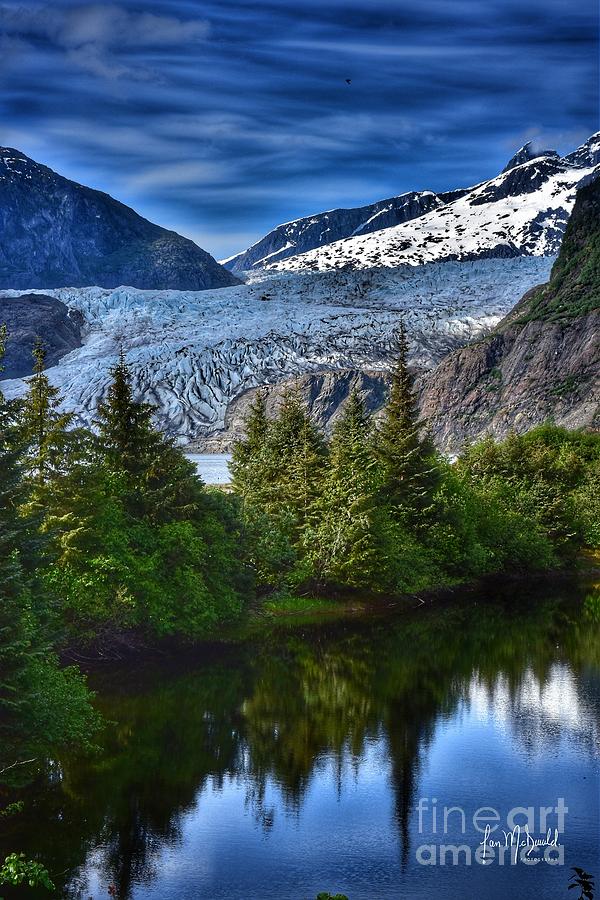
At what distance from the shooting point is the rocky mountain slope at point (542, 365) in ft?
408

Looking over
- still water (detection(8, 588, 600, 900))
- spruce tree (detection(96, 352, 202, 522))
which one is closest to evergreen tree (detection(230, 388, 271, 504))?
spruce tree (detection(96, 352, 202, 522))

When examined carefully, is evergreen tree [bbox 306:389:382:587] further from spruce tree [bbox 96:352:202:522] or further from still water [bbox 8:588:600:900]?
spruce tree [bbox 96:352:202:522]

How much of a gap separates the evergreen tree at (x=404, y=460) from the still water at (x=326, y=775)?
14.7 m

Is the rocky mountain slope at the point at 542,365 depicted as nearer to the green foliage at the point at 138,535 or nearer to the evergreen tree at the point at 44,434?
the green foliage at the point at 138,535

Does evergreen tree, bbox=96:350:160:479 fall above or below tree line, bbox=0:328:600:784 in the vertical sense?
above

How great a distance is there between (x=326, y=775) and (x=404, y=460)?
33.1 metres

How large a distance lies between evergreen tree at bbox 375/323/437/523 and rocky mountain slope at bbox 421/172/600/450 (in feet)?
180

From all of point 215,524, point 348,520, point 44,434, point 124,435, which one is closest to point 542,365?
point 348,520

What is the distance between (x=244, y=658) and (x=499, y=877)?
70.9 ft

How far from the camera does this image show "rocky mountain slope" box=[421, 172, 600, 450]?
124m

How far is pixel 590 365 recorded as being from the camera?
122 meters

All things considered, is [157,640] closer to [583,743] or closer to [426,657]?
[426,657]
